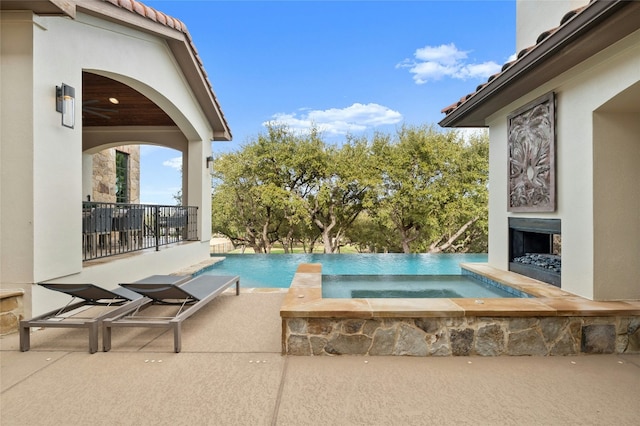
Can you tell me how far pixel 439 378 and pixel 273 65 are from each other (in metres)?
21.4

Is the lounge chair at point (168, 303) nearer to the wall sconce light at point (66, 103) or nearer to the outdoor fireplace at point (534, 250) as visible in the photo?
the wall sconce light at point (66, 103)

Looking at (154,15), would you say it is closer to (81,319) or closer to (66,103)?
(66,103)

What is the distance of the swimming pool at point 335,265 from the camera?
841 cm

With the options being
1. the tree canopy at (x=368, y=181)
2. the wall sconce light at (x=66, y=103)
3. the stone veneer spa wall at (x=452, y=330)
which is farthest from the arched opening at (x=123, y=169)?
the tree canopy at (x=368, y=181)

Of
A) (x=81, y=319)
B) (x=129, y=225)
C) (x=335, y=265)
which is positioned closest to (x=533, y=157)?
(x=335, y=265)

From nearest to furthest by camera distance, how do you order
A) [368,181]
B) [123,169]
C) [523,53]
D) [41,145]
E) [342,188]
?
1. [41,145]
2. [523,53]
3. [123,169]
4. [368,181]
5. [342,188]

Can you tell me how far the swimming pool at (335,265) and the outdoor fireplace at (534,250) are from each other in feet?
8.30

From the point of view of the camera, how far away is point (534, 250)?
630cm

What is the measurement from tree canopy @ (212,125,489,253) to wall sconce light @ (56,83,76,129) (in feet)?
32.5

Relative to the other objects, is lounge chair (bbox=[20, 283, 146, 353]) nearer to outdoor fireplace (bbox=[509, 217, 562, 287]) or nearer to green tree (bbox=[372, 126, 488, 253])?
outdoor fireplace (bbox=[509, 217, 562, 287])

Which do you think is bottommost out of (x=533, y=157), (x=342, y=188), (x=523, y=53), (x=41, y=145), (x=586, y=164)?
(x=586, y=164)

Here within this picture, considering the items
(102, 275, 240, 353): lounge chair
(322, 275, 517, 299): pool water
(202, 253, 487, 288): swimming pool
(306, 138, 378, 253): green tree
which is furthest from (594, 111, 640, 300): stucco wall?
(306, 138, 378, 253): green tree

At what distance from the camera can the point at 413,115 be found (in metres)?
14.5

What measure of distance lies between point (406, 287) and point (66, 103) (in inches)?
250
